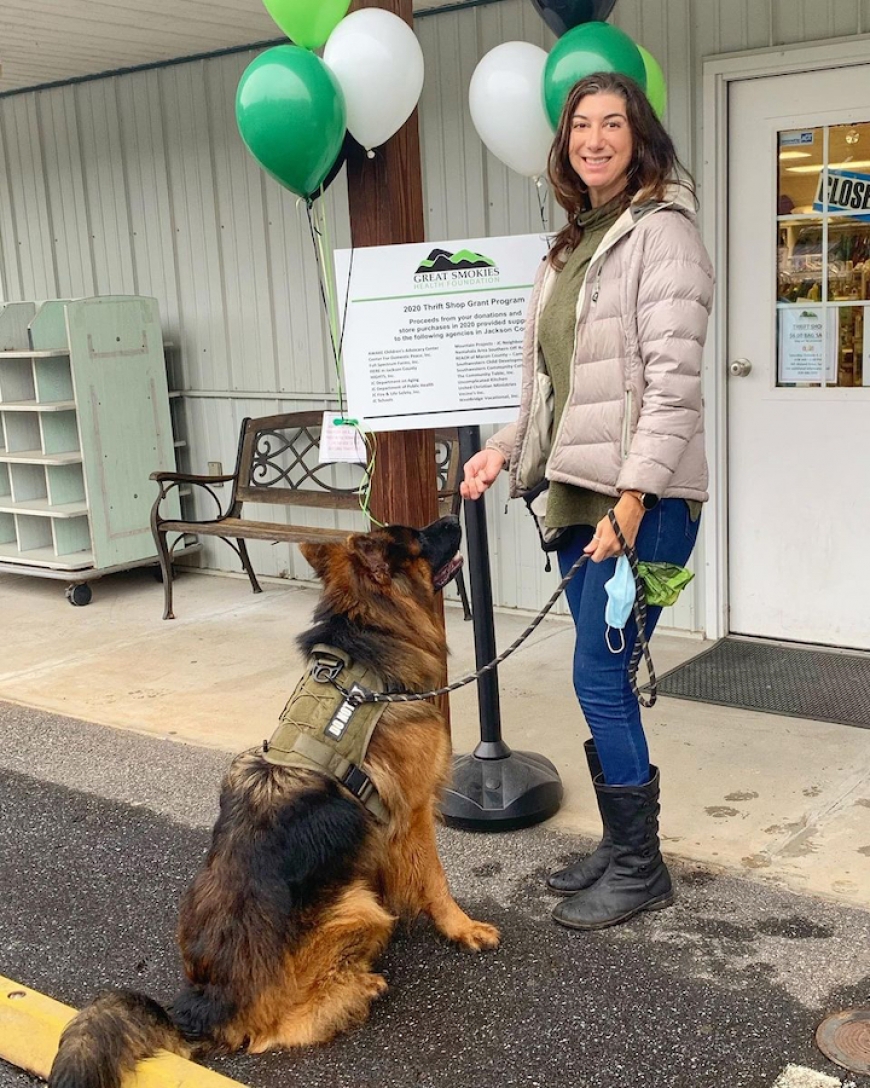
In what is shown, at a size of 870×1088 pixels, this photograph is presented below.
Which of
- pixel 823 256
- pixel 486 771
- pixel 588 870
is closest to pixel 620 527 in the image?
pixel 588 870

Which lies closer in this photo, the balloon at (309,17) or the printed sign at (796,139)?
the balloon at (309,17)

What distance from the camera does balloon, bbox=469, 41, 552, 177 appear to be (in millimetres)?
3705

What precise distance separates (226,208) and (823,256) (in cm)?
370

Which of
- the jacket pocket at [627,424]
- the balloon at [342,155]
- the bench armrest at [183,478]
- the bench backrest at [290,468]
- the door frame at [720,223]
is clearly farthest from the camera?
the bench armrest at [183,478]

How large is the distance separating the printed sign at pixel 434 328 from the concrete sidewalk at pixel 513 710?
146 centimetres

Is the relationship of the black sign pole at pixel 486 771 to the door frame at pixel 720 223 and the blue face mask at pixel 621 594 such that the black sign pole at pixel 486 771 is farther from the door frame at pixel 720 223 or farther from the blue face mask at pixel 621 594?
the door frame at pixel 720 223

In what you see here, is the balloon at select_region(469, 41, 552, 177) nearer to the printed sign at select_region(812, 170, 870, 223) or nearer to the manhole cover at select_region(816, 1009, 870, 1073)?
the printed sign at select_region(812, 170, 870, 223)

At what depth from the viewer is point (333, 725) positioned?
3.03m

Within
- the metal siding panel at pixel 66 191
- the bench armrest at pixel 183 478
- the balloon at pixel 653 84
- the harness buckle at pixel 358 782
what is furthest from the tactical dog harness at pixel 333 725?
the metal siding panel at pixel 66 191

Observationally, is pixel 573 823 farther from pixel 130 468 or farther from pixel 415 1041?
pixel 130 468

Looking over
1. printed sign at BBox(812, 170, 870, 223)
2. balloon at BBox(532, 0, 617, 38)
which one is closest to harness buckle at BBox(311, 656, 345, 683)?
balloon at BBox(532, 0, 617, 38)

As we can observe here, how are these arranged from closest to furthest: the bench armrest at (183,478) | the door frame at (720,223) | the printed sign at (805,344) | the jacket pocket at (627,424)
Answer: the jacket pocket at (627,424) < the door frame at (720,223) < the printed sign at (805,344) < the bench armrest at (183,478)

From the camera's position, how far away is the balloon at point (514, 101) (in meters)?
3.71

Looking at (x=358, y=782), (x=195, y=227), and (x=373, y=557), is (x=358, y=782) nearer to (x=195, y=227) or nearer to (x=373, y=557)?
(x=373, y=557)
